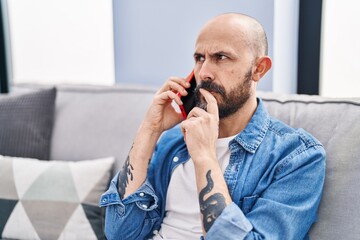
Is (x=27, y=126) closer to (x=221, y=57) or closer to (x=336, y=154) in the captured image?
(x=221, y=57)

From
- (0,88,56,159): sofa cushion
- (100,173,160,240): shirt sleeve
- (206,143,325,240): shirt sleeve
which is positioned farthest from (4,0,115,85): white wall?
(206,143,325,240): shirt sleeve

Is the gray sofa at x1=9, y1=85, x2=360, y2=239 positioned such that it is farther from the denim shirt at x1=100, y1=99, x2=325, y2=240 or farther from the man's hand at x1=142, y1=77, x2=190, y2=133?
the man's hand at x1=142, y1=77, x2=190, y2=133

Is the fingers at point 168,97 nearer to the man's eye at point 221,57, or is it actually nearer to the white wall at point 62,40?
the man's eye at point 221,57

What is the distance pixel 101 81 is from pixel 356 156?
1373mm

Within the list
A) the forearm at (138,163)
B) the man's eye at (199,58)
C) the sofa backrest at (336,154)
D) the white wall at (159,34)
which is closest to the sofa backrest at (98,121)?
the white wall at (159,34)

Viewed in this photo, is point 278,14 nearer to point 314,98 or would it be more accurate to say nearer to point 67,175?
point 314,98

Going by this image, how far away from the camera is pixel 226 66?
123 cm

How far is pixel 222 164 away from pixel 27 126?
918 mm

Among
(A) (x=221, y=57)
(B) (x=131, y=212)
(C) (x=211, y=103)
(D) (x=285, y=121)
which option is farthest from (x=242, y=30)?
(B) (x=131, y=212)

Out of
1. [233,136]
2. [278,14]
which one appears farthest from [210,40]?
[278,14]

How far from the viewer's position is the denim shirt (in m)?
1.08

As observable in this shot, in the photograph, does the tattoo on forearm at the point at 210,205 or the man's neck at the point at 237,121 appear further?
the man's neck at the point at 237,121

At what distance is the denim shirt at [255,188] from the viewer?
1079mm

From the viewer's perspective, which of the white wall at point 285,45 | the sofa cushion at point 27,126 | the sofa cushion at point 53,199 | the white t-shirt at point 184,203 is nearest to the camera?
the white t-shirt at point 184,203
